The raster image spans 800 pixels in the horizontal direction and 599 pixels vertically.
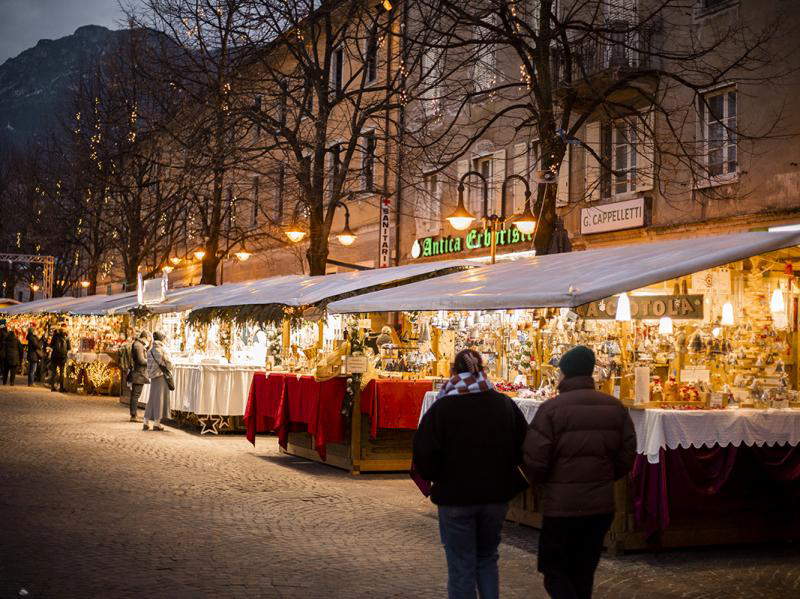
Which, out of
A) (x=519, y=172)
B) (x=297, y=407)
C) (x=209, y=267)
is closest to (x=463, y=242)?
(x=519, y=172)

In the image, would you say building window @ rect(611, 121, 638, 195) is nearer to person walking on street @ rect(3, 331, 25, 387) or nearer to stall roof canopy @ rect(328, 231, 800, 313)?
stall roof canopy @ rect(328, 231, 800, 313)

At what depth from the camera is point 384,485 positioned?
1252 centimetres

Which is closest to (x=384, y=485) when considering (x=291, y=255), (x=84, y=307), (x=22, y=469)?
(x=22, y=469)

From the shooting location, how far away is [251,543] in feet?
28.1

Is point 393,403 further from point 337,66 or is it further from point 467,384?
point 337,66

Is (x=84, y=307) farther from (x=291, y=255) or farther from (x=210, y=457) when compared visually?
(x=210, y=457)

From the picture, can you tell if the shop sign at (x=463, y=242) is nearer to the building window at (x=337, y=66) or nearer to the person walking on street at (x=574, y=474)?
the building window at (x=337, y=66)

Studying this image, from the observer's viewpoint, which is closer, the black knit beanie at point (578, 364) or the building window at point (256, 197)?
the black knit beanie at point (578, 364)

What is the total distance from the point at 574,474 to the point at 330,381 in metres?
8.15

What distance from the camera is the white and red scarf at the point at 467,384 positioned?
578 centimetres

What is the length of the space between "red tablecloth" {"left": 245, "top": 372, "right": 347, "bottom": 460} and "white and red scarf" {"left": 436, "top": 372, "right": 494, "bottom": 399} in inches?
307

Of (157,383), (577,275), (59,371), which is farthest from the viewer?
(59,371)

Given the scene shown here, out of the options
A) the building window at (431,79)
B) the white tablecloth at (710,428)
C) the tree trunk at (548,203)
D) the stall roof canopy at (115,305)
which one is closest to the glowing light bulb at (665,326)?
the white tablecloth at (710,428)

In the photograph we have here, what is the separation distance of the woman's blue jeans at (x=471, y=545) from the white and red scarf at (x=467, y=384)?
2.08 ft
